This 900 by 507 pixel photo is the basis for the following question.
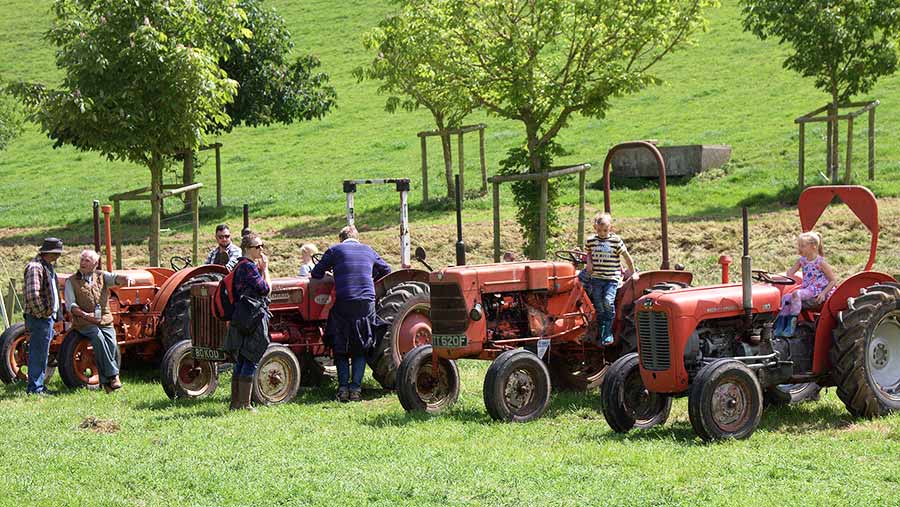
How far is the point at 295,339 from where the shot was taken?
1220cm

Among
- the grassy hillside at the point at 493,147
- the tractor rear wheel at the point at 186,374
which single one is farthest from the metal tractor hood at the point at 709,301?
the grassy hillside at the point at 493,147

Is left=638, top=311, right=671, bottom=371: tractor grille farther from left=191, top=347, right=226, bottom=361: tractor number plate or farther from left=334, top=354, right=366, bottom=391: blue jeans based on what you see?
left=191, top=347, right=226, bottom=361: tractor number plate

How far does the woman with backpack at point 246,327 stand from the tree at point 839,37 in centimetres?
1307

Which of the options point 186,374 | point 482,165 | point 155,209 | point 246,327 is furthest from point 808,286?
point 482,165

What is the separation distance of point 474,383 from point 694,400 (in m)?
3.70

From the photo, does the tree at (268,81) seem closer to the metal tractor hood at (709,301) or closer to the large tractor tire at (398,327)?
the large tractor tire at (398,327)

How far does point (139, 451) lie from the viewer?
869 cm

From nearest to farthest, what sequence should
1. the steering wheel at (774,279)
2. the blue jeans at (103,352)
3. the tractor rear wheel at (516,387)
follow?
the tractor rear wheel at (516,387), the steering wheel at (774,279), the blue jeans at (103,352)

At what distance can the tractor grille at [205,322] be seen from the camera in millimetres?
11453

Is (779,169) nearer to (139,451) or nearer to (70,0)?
(70,0)

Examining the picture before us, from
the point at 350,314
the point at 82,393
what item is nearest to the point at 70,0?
the point at 82,393

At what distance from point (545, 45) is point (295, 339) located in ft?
22.1

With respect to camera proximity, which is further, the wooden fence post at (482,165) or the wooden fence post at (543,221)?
the wooden fence post at (482,165)

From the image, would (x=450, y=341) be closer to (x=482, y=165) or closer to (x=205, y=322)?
(x=205, y=322)
